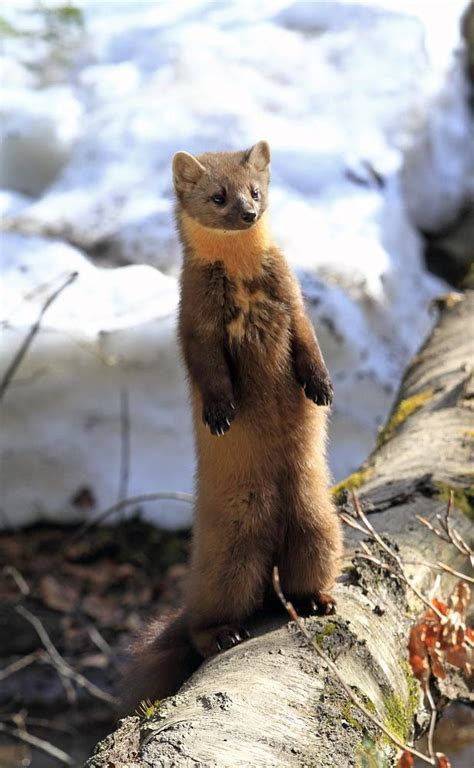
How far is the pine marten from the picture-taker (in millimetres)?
3746

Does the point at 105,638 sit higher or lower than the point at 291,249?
lower

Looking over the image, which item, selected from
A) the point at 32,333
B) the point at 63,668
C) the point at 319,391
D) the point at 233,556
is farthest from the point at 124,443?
the point at 319,391

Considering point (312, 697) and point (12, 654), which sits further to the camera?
point (12, 654)

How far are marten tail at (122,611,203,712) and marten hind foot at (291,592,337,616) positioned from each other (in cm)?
41

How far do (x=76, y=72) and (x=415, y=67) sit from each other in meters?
2.95

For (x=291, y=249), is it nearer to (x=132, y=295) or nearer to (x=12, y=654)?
(x=132, y=295)

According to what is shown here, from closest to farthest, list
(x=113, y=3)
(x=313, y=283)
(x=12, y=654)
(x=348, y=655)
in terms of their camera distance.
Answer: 1. (x=348, y=655)
2. (x=12, y=654)
3. (x=313, y=283)
4. (x=113, y=3)

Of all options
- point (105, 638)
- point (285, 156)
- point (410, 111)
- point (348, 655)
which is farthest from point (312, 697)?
point (410, 111)

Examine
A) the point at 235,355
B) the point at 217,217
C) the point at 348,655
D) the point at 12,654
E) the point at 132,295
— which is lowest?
the point at 12,654

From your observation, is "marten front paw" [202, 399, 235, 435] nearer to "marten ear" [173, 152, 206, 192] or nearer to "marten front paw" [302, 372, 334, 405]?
"marten front paw" [302, 372, 334, 405]

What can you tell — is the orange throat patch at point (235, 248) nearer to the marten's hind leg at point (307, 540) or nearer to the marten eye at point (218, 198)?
the marten eye at point (218, 198)

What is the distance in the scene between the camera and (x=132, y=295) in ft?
25.1

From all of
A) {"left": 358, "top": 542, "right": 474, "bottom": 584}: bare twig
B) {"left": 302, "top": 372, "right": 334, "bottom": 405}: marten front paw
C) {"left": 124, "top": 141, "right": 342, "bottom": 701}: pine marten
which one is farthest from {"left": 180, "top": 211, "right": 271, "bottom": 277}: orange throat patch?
{"left": 358, "top": 542, "right": 474, "bottom": 584}: bare twig

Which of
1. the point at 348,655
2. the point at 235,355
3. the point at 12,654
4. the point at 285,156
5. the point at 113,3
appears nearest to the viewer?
the point at 348,655
